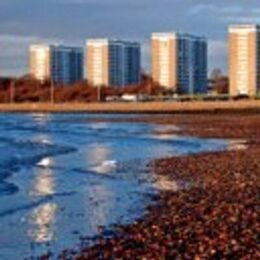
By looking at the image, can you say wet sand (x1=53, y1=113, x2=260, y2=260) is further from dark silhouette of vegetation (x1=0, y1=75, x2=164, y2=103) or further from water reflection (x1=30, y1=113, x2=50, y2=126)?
dark silhouette of vegetation (x1=0, y1=75, x2=164, y2=103)

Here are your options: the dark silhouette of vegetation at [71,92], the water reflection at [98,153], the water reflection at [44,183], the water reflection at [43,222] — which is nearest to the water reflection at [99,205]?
the water reflection at [43,222]

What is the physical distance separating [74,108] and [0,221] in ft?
446

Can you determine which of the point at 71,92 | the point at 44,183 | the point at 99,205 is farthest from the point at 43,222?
the point at 71,92

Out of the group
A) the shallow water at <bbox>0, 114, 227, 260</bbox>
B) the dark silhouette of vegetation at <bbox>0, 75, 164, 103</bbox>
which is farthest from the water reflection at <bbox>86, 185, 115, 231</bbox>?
the dark silhouette of vegetation at <bbox>0, 75, 164, 103</bbox>

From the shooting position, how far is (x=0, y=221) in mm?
17594

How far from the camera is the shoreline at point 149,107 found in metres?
122

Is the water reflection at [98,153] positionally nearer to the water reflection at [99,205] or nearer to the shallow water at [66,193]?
the shallow water at [66,193]

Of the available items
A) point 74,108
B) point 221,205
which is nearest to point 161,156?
point 221,205

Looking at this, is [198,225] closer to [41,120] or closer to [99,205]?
[99,205]

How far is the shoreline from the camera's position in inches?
4783

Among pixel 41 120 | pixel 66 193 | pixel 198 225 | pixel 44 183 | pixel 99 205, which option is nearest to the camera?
pixel 198 225

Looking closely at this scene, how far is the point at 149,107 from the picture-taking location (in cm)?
13800

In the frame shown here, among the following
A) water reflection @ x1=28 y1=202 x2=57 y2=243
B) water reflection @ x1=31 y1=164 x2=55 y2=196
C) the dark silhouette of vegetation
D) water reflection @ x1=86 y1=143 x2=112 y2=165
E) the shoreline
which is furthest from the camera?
the dark silhouette of vegetation

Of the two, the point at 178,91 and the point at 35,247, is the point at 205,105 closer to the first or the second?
the point at 178,91
